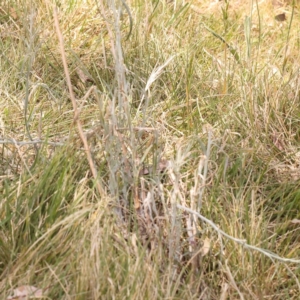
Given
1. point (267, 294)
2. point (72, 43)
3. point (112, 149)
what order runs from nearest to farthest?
point (267, 294) < point (112, 149) < point (72, 43)

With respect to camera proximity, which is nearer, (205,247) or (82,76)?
(205,247)

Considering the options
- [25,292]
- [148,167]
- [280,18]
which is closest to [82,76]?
[148,167]

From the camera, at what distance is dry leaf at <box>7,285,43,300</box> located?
Answer: 1.72m

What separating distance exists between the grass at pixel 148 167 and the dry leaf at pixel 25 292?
2cm

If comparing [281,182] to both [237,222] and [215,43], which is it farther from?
[215,43]

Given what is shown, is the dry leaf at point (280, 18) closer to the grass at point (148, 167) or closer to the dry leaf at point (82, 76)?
the grass at point (148, 167)

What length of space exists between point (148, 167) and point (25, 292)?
2.39 feet

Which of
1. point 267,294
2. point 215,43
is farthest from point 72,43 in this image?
point 267,294

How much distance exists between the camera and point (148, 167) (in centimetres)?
232

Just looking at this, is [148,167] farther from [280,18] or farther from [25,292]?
[280,18]

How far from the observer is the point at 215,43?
349cm

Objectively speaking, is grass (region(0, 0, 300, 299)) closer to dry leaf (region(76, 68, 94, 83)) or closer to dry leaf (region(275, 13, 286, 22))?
dry leaf (region(76, 68, 94, 83))

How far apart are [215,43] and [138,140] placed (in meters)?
1.34

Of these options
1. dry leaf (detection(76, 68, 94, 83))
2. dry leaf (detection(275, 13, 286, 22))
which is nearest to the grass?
dry leaf (detection(76, 68, 94, 83))
